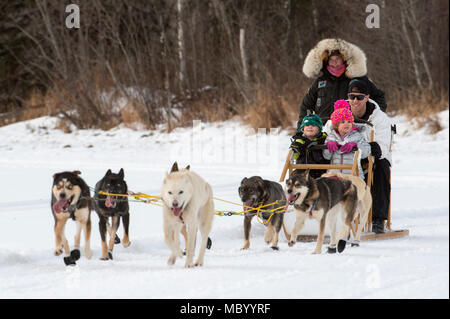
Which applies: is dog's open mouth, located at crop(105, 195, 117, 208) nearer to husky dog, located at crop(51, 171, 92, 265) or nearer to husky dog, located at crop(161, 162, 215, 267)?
husky dog, located at crop(51, 171, 92, 265)

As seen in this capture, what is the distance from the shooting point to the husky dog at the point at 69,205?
246 cm

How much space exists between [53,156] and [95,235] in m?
8.68

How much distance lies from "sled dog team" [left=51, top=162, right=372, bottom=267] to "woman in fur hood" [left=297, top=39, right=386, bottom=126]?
1.44m

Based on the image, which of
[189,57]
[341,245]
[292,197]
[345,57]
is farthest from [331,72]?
[189,57]

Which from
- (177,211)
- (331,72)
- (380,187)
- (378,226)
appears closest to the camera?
(177,211)

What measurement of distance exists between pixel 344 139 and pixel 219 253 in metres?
1.15

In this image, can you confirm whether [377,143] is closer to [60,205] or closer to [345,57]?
[345,57]

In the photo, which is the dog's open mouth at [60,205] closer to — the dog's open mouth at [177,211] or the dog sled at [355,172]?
the dog's open mouth at [177,211]

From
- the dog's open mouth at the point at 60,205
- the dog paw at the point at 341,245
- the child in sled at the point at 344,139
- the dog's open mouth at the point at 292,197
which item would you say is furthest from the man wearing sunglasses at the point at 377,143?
the dog's open mouth at the point at 60,205

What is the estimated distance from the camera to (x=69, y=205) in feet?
8.18

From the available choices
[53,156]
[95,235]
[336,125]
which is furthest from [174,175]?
[53,156]

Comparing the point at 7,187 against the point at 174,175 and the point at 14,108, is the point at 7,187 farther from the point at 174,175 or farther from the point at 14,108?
the point at 14,108

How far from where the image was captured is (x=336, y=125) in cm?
421

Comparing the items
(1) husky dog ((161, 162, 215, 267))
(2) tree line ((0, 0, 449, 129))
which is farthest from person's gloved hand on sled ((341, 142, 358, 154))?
(2) tree line ((0, 0, 449, 129))
